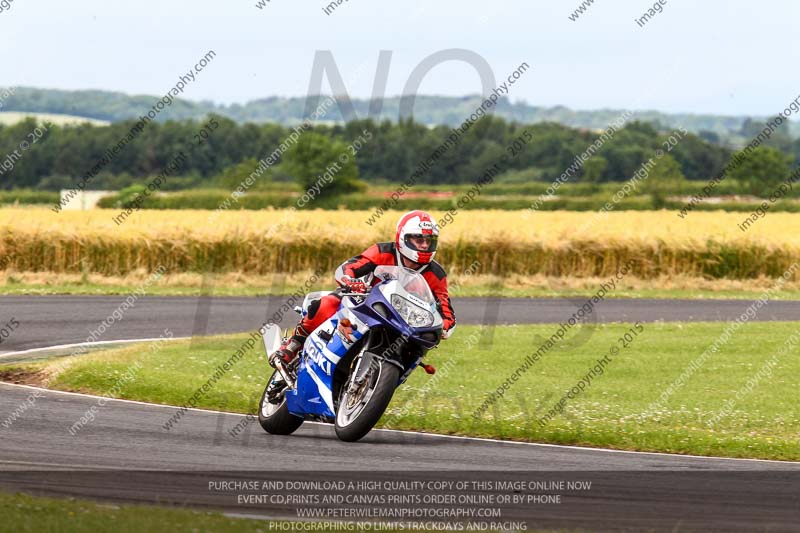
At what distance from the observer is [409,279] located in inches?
424

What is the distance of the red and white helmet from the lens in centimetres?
1095

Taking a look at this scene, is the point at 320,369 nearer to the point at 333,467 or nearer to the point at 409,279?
the point at 409,279

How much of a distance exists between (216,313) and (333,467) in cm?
1651

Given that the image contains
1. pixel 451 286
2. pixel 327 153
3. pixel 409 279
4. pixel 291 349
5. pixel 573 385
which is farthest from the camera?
pixel 327 153

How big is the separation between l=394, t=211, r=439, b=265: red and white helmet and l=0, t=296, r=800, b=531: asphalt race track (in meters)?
1.83

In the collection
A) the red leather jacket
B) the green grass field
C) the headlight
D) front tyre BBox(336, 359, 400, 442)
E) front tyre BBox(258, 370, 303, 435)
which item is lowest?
the green grass field

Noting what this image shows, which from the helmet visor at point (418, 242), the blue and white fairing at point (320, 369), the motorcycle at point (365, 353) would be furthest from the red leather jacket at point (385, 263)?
the blue and white fairing at point (320, 369)

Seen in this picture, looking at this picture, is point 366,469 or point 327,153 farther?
point 327,153

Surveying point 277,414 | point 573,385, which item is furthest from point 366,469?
point 573,385

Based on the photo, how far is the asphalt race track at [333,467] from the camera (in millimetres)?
8367

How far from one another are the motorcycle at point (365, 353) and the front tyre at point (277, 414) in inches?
9.0

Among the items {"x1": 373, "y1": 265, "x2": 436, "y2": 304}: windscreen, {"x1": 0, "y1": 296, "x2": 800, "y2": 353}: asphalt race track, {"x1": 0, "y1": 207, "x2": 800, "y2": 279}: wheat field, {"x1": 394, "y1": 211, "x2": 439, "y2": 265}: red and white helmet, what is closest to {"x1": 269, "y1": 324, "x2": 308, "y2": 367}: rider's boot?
{"x1": 373, "y1": 265, "x2": 436, "y2": 304}: windscreen

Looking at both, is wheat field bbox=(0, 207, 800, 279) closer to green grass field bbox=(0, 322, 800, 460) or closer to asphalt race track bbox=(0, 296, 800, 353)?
asphalt race track bbox=(0, 296, 800, 353)

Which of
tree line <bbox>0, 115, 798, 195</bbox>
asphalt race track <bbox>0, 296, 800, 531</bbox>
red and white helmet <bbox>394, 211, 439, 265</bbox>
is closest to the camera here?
asphalt race track <bbox>0, 296, 800, 531</bbox>
